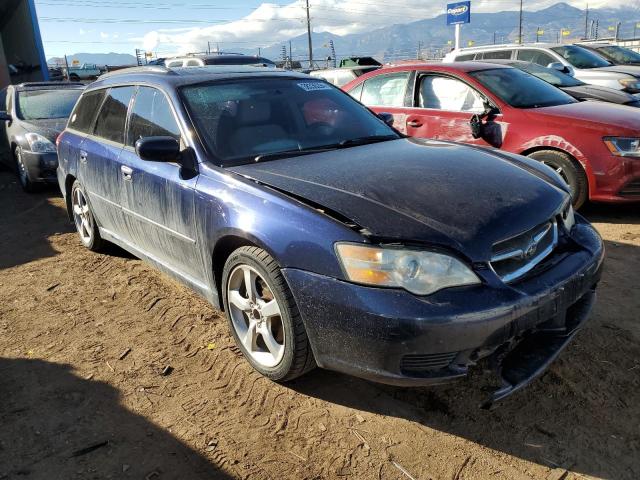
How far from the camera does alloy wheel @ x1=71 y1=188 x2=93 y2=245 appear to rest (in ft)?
16.1

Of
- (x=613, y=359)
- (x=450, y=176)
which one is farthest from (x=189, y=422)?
(x=613, y=359)

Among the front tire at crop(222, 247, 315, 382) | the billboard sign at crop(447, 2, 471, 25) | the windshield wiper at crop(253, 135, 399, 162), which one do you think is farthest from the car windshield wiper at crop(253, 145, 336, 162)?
the billboard sign at crop(447, 2, 471, 25)

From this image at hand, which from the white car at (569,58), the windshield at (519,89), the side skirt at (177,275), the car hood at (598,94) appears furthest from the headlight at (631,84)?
the side skirt at (177,275)

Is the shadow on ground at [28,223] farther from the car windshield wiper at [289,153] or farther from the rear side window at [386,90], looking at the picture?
the rear side window at [386,90]

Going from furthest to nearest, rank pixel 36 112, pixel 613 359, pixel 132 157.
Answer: pixel 36 112 → pixel 132 157 → pixel 613 359

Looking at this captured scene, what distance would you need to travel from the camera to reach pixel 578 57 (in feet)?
36.9

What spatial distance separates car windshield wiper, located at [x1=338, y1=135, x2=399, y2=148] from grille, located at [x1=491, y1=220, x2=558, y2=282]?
133 centimetres

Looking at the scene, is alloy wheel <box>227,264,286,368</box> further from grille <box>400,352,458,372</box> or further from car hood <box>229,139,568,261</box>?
grille <box>400,352,458,372</box>

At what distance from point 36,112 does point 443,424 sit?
27.2 ft

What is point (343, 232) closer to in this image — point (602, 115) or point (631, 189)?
point (631, 189)

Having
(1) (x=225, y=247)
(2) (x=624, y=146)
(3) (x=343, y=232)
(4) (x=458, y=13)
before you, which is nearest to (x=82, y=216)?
(1) (x=225, y=247)

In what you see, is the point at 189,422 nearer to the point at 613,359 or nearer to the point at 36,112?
the point at 613,359

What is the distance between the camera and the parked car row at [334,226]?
87.3 inches

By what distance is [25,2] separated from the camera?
15945 millimetres
